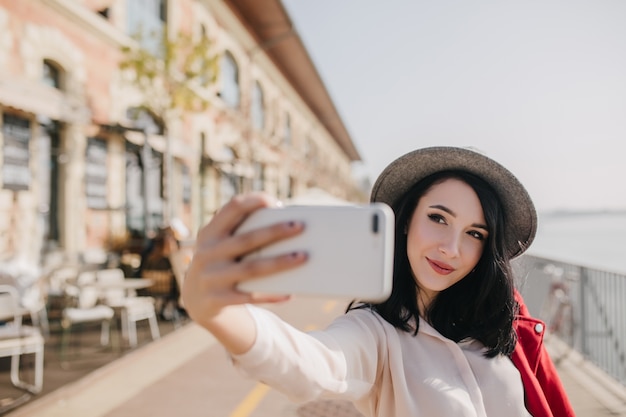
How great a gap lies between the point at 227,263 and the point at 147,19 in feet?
41.4

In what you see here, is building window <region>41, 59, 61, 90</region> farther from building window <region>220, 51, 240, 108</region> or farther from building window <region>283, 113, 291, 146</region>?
building window <region>283, 113, 291, 146</region>

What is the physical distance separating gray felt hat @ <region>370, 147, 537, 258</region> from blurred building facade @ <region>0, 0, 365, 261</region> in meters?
6.46

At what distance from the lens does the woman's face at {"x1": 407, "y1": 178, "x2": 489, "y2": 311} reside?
1.62 m

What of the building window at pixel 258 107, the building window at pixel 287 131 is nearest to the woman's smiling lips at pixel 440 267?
the building window at pixel 258 107

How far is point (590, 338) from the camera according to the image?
244 inches

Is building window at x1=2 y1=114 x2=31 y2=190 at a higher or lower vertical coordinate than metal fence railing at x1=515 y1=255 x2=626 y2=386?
higher

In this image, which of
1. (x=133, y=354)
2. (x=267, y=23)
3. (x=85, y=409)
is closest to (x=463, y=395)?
(x=85, y=409)

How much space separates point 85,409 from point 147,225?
6155 millimetres

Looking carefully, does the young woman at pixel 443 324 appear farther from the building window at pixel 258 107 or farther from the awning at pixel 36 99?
the building window at pixel 258 107

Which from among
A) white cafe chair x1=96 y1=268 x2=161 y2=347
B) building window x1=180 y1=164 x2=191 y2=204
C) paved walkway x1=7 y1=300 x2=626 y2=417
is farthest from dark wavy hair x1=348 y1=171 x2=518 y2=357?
building window x1=180 y1=164 x2=191 y2=204

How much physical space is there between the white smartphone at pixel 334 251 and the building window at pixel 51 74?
30.4 feet

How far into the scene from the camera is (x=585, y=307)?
6.05 meters

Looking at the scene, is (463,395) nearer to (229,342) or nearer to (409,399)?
(409,399)

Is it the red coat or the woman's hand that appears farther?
the red coat
